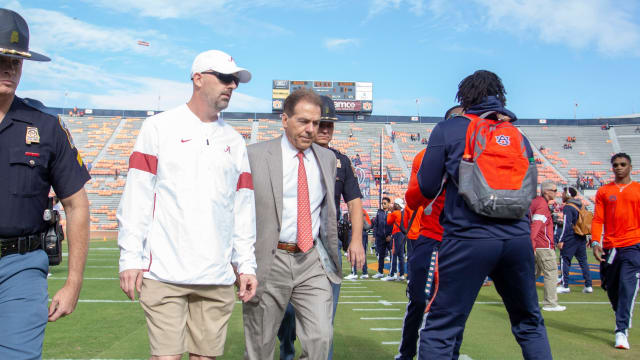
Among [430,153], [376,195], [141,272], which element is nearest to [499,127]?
[430,153]

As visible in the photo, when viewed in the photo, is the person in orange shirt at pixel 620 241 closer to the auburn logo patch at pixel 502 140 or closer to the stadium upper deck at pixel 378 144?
the auburn logo patch at pixel 502 140

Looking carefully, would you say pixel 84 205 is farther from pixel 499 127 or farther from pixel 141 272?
pixel 499 127

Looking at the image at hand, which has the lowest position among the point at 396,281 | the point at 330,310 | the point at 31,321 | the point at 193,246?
the point at 396,281

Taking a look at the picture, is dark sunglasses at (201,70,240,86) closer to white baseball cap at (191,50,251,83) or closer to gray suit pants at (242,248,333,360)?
white baseball cap at (191,50,251,83)

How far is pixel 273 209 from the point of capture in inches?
150

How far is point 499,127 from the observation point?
11.1ft

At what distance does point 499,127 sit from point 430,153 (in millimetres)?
444

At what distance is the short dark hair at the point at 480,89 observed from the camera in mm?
3625

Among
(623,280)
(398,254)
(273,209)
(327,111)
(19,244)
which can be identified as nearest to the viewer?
(19,244)

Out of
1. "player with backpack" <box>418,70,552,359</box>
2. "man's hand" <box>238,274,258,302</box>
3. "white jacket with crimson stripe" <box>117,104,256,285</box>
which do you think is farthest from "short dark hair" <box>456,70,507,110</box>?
"man's hand" <box>238,274,258,302</box>

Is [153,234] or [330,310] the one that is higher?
[153,234]

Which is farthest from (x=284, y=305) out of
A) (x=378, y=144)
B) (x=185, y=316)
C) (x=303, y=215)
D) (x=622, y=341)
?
(x=378, y=144)

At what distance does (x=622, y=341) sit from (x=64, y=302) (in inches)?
235

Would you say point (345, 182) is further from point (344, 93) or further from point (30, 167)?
point (344, 93)
